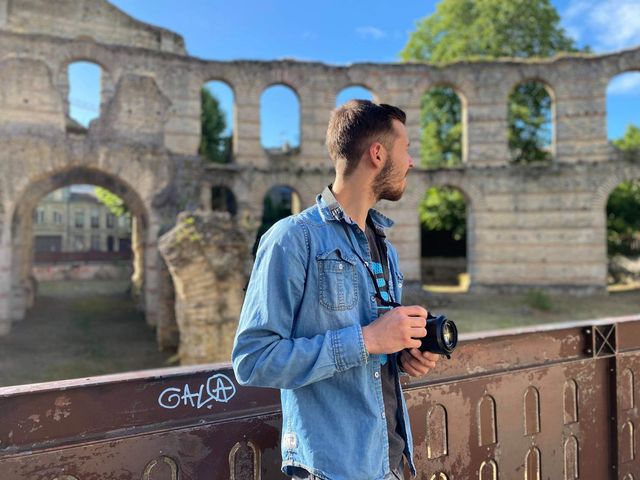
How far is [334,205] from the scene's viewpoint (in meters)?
1.56

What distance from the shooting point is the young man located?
1.34 metres

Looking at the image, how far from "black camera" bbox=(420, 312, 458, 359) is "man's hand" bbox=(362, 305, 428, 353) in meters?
0.09

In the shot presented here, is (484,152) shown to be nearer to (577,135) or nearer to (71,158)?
(577,135)

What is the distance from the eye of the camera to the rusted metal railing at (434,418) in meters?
1.58

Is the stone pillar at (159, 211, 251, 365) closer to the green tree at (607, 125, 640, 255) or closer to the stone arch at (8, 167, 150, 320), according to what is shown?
the stone arch at (8, 167, 150, 320)

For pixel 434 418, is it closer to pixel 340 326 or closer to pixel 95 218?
pixel 340 326

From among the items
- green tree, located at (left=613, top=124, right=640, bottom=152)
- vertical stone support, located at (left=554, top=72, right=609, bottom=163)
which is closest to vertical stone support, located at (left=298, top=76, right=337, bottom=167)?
vertical stone support, located at (left=554, top=72, right=609, bottom=163)

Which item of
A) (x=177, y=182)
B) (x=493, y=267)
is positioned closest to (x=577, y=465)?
(x=177, y=182)

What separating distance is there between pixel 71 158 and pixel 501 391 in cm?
1328

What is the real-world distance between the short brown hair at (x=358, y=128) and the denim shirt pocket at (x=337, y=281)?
32 centimetres

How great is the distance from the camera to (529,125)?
22.6m

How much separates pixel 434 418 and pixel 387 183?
1294mm

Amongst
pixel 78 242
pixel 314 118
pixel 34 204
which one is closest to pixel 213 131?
pixel 314 118

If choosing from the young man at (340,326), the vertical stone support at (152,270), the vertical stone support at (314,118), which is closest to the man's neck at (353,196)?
the young man at (340,326)
